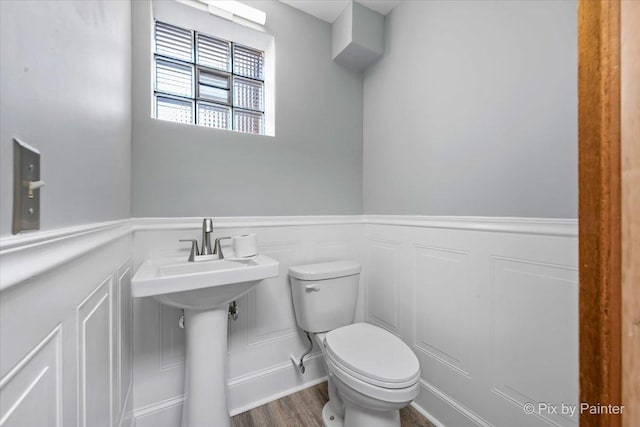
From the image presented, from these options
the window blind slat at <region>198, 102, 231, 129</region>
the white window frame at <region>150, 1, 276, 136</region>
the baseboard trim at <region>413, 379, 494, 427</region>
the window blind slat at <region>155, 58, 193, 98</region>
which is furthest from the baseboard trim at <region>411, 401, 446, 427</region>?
the window blind slat at <region>155, 58, 193, 98</region>

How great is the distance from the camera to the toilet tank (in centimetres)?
141

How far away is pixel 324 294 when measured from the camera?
1429 millimetres

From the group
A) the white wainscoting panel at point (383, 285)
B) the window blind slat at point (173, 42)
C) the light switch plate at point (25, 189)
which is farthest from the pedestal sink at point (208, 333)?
the window blind slat at point (173, 42)

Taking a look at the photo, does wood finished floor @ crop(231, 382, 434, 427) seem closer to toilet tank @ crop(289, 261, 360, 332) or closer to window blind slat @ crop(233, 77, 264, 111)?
toilet tank @ crop(289, 261, 360, 332)

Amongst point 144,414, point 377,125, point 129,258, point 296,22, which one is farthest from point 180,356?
point 296,22

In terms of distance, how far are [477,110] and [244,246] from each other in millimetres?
1312

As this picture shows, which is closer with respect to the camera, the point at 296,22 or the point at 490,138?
the point at 490,138

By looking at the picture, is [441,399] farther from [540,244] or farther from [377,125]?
[377,125]

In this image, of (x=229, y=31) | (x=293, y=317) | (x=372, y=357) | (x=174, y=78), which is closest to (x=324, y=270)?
(x=293, y=317)

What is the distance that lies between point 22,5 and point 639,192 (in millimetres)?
1014

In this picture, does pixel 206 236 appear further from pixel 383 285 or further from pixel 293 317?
pixel 383 285

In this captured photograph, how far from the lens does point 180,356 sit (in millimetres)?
1272

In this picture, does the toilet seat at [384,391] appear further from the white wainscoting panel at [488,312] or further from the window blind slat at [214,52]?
the window blind slat at [214,52]

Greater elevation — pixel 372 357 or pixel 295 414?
pixel 372 357
